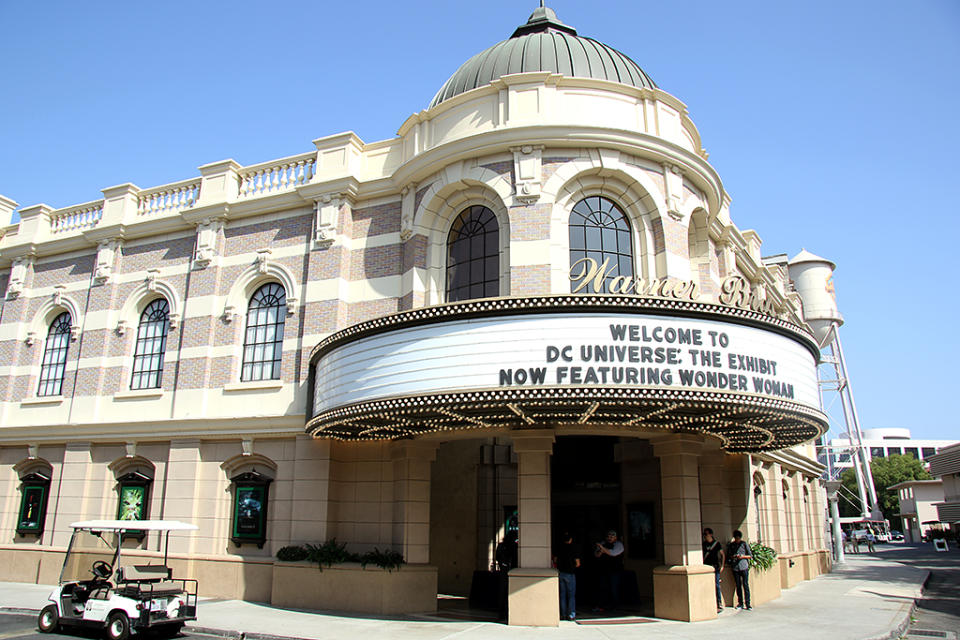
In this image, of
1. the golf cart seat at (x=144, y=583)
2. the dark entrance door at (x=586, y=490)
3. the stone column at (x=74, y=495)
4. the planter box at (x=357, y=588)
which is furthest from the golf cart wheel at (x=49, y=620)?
the dark entrance door at (x=586, y=490)

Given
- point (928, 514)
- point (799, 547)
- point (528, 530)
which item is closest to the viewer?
point (528, 530)

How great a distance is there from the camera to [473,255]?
701 inches

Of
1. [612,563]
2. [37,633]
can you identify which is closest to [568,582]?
[612,563]

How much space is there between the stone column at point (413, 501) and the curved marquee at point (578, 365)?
2.72 meters

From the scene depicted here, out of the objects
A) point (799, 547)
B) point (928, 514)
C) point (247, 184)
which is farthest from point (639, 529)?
point (928, 514)

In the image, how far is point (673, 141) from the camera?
17406mm

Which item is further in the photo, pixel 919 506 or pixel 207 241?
pixel 919 506

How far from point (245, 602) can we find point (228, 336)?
7.30 meters

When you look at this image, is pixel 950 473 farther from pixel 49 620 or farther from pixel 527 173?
pixel 49 620

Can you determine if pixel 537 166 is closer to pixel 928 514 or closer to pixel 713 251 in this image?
pixel 713 251

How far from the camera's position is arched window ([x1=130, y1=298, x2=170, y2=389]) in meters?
21.9

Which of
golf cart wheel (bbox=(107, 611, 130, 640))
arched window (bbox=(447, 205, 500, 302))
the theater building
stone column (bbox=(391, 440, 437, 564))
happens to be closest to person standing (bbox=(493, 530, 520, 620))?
the theater building

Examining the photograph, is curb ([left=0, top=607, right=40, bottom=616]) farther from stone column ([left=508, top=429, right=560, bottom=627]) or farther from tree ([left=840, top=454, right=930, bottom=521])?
tree ([left=840, top=454, right=930, bottom=521])

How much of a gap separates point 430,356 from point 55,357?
17208 millimetres
